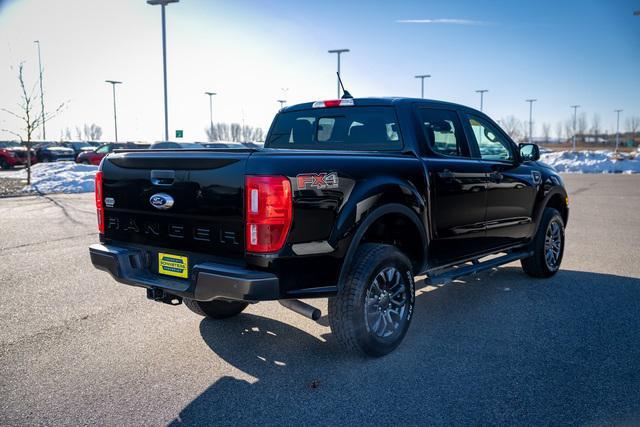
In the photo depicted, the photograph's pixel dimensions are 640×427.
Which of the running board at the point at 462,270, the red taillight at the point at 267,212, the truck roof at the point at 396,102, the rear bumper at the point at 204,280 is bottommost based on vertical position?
the running board at the point at 462,270

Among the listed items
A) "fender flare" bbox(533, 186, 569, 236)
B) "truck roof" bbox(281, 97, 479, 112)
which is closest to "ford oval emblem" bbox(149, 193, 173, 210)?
"truck roof" bbox(281, 97, 479, 112)

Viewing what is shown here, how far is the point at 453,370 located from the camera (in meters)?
3.65

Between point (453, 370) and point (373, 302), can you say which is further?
point (373, 302)

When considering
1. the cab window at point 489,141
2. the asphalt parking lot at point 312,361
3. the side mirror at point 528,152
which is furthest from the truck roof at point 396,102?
the asphalt parking lot at point 312,361

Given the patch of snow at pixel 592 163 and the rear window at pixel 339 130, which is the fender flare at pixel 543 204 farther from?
the patch of snow at pixel 592 163

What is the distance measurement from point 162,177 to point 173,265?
59 cm

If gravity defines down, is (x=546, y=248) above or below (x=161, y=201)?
below

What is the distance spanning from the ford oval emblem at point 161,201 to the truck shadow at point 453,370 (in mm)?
1188

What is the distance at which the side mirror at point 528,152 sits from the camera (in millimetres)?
5762

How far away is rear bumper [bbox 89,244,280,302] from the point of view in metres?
3.13

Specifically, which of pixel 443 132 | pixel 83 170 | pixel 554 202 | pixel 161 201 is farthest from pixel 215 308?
pixel 83 170

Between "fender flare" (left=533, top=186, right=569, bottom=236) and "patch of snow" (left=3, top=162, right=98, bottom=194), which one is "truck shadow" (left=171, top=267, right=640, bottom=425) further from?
"patch of snow" (left=3, top=162, right=98, bottom=194)

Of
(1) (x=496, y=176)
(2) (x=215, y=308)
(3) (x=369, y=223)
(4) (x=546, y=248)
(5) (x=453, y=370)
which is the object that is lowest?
(5) (x=453, y=370)

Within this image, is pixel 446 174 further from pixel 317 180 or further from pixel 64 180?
pixel 64 180
